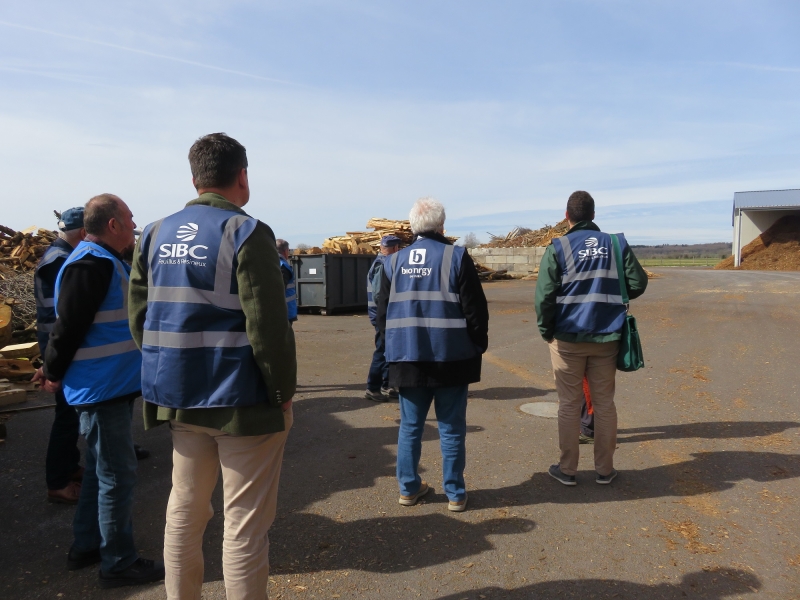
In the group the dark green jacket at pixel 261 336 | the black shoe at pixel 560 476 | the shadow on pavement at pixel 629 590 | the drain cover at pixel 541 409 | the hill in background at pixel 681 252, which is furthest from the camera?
the hill in background at pixel 681 252

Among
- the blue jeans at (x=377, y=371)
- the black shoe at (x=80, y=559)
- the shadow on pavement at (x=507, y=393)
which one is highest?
the blue jeans at (x=377, y=371)

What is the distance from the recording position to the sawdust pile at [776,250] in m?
49.7

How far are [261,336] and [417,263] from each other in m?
1.91

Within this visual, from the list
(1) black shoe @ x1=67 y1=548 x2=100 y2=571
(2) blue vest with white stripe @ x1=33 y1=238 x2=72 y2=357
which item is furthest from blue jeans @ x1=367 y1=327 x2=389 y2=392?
(1) black shoe @ x1=67 y1=548 x2=100 y2=571

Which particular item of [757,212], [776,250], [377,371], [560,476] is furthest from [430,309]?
[757,212]

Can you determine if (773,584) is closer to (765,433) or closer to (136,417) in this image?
(765,433)

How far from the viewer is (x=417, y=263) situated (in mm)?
4219

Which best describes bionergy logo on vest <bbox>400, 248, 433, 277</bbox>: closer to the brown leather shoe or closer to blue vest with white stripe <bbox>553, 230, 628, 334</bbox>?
blue vest with white stripe <bbox>553, 230, 628, 334</bbox>

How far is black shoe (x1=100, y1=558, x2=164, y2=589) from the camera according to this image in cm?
330

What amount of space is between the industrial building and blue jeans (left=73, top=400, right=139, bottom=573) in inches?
2400

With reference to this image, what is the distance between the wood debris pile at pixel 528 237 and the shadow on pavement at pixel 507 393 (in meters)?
32.1

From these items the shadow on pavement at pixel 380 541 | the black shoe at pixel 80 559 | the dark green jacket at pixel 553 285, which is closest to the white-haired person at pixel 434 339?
the shadow on pavement at pixel 380 541

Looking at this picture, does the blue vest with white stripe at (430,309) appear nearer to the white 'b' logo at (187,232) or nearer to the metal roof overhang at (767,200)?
the white 'b' logo at (187,232)

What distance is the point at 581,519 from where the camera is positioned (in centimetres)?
413
